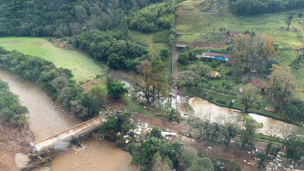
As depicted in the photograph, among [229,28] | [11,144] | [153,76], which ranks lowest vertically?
[11,144]

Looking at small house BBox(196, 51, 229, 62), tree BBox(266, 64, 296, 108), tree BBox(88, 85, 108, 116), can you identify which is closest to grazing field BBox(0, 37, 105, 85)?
tree BBox(88, 85, 108, 116)

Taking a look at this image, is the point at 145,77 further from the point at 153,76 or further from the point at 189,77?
the point at 189,77

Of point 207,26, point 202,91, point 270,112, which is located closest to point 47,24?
point 207,26

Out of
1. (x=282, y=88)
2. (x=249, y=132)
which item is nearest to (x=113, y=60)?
(x=249, y=132)

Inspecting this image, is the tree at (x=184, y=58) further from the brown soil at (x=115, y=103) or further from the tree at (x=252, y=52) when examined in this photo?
the brown soil at (x=115, y=103)

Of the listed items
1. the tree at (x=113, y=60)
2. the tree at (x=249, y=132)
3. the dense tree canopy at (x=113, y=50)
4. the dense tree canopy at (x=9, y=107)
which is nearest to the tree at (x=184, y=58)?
the dense tree canopy at (x=113, y=50)
